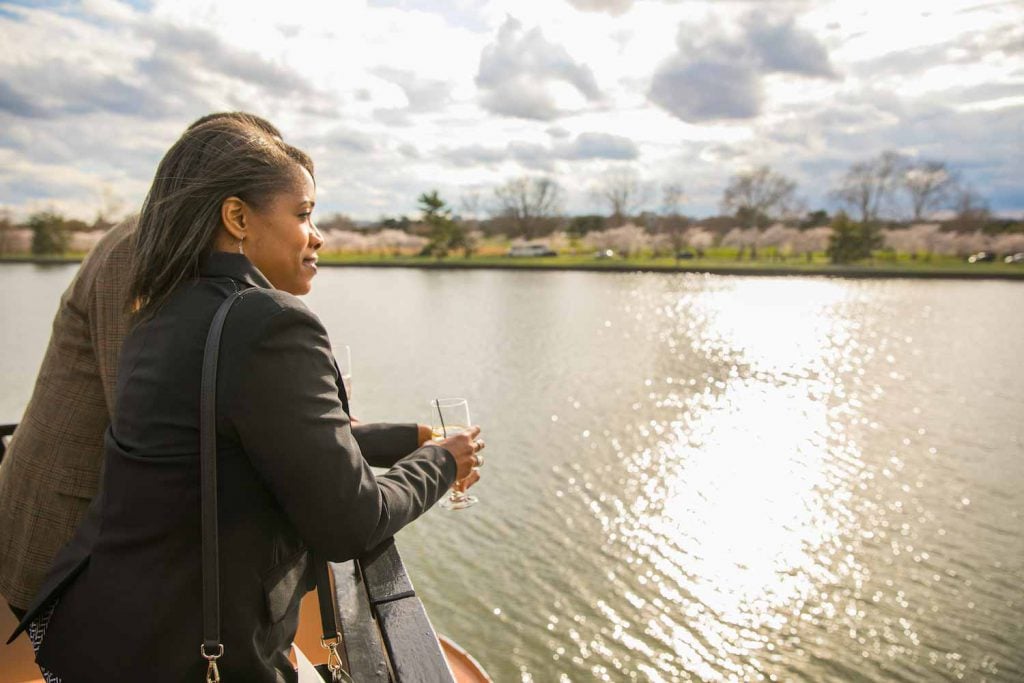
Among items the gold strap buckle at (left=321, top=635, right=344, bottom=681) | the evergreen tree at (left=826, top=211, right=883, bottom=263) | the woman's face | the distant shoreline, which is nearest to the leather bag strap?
the woman's face

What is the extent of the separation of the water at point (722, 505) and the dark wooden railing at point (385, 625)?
3093mm

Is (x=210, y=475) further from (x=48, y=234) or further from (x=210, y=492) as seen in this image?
(x=48, y=234)

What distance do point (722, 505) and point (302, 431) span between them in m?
6.46

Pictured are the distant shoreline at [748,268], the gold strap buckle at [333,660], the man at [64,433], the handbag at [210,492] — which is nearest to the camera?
the handbag at [210,492]

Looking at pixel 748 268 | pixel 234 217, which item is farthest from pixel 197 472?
pixel 748 268

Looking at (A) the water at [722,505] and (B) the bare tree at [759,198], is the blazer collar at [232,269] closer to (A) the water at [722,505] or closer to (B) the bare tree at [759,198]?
(A) the water at [722,505]

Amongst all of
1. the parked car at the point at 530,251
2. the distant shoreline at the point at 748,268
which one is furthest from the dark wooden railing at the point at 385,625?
the parked car at the point at 530,251

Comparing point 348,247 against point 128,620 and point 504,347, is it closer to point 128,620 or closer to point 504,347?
A: point 504,347

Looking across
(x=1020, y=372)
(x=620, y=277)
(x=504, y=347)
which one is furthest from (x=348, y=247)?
(x=1020, y=372)

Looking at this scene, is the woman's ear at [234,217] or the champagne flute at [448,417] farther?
the champagne flute at [448,417]

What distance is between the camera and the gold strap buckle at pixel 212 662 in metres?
1.23

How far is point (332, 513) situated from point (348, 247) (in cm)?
7929

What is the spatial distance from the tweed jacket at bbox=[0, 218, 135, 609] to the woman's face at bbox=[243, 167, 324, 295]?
0.45 m

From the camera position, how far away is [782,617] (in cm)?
518
